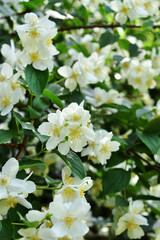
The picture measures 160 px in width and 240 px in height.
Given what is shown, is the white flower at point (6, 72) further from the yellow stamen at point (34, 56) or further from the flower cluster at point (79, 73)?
the flower cluster at point (79, 73)

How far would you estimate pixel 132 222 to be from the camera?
1.70 metres

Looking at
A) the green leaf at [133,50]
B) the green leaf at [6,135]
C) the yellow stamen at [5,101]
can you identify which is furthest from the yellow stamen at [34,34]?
the green leaf at [133,50]

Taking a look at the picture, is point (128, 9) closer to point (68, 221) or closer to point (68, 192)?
point (68, 192)

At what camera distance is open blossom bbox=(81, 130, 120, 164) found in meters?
1.58

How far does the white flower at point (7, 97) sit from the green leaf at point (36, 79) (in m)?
0.06

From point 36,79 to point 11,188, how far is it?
0.43 m

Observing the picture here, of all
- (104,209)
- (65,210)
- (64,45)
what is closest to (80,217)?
(65,210)

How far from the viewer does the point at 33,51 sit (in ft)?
4.77

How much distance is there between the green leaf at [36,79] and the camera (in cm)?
140

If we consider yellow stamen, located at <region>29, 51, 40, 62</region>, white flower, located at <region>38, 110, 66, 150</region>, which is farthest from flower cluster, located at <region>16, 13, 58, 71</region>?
white flower, located at <region>38, 110, 66, 150</region>

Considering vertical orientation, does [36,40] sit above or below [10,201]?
above

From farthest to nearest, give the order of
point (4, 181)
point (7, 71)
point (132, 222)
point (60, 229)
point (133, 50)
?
1. point (133, 50)
2. point (132, 222)
3. point (7, 71)
4. point (4, 181)
5. point (60, 229)

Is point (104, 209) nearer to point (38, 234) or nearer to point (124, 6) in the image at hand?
point (124, 6)

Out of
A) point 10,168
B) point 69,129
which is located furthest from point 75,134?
point 10,168
